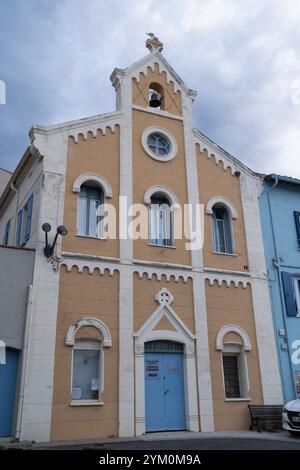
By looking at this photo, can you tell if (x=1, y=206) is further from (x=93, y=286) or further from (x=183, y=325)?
(x=183, y=325)

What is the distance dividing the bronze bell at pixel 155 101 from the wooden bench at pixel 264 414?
472 inches

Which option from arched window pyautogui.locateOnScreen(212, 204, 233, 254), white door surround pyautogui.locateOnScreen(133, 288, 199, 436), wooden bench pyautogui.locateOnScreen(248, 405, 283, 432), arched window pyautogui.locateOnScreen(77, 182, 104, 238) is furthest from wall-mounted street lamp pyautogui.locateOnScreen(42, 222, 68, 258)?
wooden bench pyautogui.locateOnScreen(248, 405, 283, 432)

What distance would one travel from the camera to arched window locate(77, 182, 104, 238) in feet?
50.0

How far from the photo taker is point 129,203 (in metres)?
15.8

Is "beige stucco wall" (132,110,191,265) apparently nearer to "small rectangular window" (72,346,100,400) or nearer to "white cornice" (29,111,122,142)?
"white cornice" (29,111,122,142)

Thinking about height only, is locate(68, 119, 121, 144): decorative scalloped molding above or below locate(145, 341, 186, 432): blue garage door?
above

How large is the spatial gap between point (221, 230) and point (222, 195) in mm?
1363

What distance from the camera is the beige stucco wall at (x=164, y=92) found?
17.8 meters

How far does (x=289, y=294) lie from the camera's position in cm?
1719

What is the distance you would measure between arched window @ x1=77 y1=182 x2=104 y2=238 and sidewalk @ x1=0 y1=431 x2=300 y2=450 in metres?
6.28

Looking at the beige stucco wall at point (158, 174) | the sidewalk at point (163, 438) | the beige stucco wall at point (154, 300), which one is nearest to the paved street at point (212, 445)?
the sidewalk at point (163, 438)

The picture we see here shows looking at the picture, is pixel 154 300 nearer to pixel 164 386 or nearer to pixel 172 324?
pixel 172 324

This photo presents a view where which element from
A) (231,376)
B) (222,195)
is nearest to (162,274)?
(231,376)
